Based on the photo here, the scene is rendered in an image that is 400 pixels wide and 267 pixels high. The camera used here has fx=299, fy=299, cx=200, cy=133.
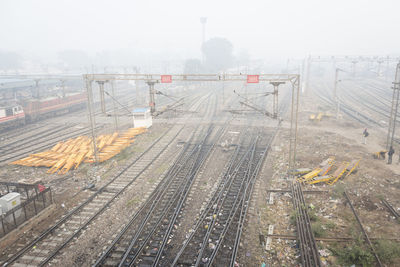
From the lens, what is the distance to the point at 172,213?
485 inches

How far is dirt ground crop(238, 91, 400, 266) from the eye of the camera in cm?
987

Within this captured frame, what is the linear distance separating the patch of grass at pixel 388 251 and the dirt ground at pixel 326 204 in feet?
0.27

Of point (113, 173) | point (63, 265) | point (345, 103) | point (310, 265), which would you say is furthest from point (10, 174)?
point (345, 103)

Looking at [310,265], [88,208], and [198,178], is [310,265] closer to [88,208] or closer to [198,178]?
[198,178]

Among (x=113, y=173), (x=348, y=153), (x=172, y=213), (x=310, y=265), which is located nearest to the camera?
(x=310, y=265)

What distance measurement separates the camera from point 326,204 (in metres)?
12.9

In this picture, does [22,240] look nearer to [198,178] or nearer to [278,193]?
[198,178]

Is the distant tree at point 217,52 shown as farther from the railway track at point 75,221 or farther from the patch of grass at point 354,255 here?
the patch of grass at point 354,255

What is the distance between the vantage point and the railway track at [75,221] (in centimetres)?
985

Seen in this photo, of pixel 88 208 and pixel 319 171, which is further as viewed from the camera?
pixel 319 171

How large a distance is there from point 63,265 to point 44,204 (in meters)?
3.92

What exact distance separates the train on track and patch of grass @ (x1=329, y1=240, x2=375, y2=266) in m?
28.6

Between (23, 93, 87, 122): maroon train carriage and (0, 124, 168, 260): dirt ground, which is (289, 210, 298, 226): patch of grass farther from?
(23, 93, 87, 122): maroon train carriage

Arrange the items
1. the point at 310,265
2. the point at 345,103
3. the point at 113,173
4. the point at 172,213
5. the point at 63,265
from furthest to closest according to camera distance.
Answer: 1. the point at 345,103
2. the point at 113,173
3. the point at 172,213
4. the point at 63,265
5. the point at 310,265
